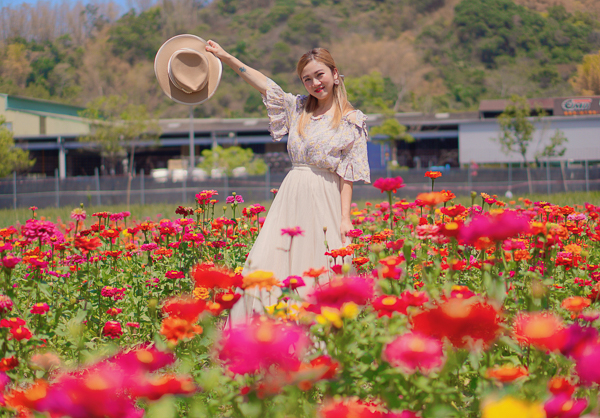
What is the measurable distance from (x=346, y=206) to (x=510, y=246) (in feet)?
3.28

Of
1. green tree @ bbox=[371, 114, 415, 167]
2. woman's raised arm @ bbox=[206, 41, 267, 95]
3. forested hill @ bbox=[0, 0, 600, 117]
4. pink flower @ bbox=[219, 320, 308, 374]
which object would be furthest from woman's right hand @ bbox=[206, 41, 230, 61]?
forested hill @ bbox=[0, 0, 600, 117]

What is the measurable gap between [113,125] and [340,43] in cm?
7248

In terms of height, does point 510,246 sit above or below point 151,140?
below

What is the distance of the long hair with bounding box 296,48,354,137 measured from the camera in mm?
2828

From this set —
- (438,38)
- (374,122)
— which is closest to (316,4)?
(438,38)

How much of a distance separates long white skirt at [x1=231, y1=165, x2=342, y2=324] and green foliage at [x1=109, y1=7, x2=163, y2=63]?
296 feet

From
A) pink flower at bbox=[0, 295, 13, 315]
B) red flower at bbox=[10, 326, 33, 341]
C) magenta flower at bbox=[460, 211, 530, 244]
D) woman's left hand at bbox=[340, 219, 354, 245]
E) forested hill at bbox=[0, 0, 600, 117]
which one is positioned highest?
forested hill at bbox=[0, 0, 600, 117]

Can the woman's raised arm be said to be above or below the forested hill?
below

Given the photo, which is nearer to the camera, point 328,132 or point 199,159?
point 328,132

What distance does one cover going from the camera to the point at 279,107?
3.14m

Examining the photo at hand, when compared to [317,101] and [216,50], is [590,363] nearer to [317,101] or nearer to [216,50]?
[317,101]

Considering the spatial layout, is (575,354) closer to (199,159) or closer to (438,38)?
(199,159)

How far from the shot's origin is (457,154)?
1391 inches

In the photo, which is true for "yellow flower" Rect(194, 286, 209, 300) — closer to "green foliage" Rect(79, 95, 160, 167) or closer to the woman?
the woman
